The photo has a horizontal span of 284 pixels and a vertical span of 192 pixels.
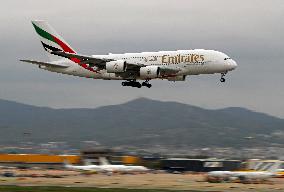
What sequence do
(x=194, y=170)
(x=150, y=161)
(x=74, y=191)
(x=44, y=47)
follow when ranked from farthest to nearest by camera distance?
(x=150, y=161)
(x=194, y=170)
(x=44, y=47)
(x=74, y=191)

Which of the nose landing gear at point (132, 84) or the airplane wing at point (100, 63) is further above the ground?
the airplane wing at point (100, 63)

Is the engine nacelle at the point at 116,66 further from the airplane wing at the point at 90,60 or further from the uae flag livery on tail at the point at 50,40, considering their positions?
the uae flag livery on tail at the point at 50,40

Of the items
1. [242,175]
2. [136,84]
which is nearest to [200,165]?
[242,175]

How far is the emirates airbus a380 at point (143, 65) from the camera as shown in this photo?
4825 inches

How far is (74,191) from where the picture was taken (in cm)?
10419

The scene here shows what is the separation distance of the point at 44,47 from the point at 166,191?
153ft

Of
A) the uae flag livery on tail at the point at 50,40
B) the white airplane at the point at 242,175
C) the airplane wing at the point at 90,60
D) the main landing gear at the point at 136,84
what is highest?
the uae flag livery on tail at the point at 50,40

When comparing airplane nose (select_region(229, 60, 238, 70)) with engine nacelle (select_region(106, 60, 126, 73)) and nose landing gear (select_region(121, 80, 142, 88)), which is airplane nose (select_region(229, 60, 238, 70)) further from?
engine nacelle (select_region(106, 60, 126, 73))

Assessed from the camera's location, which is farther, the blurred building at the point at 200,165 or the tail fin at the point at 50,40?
the blurred building at the point at 200,165

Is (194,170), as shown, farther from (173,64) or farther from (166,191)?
(166,191)

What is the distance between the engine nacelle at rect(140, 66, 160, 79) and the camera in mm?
122750

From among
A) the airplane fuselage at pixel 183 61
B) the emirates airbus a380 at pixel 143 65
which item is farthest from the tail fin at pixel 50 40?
the airplane fuselage at pixel 183 61

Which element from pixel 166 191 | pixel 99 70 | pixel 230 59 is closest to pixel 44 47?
pixel 99 70

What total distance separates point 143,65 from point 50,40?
24872 millimetres
